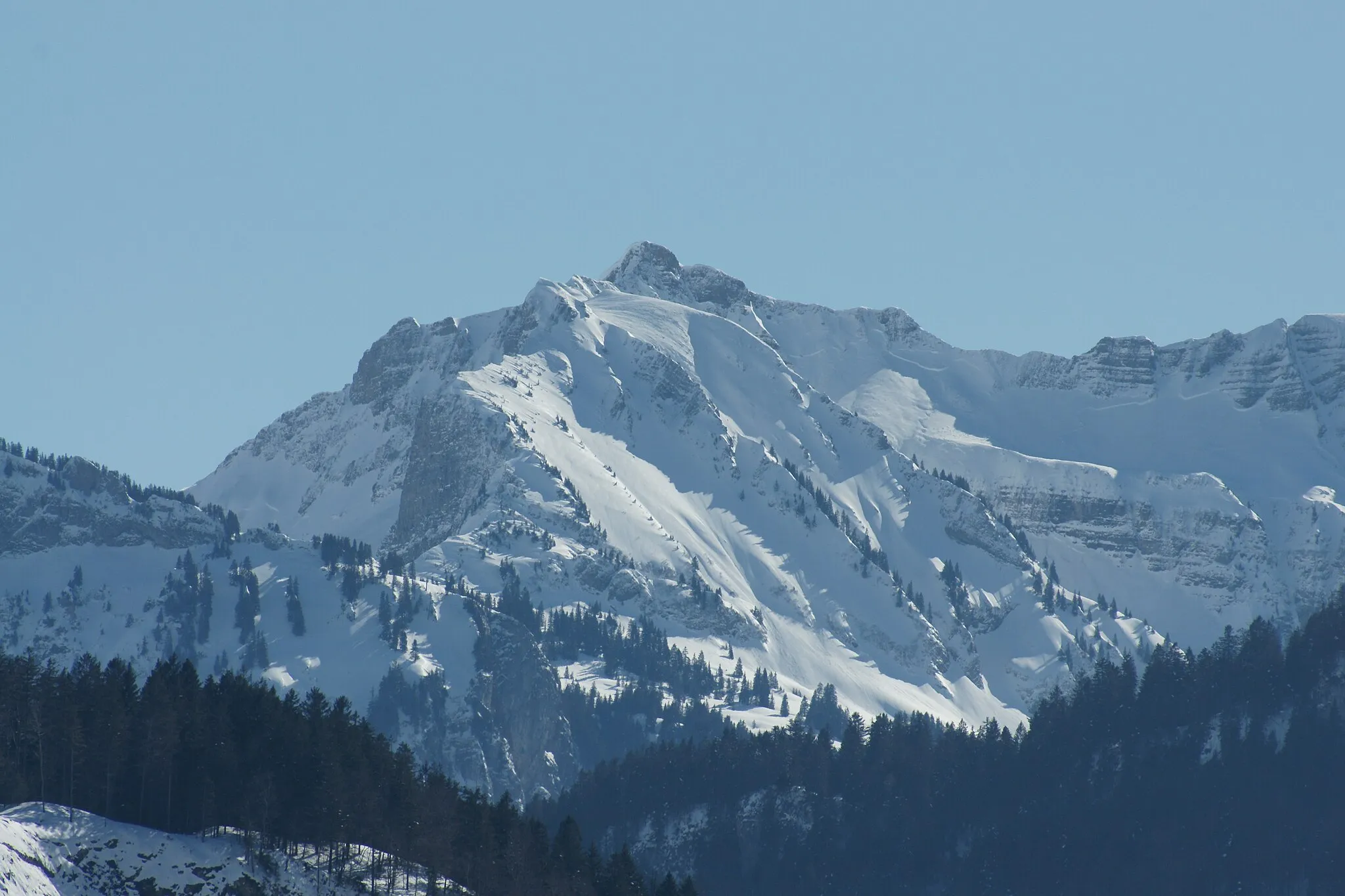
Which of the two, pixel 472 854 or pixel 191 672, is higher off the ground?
pixel 191 672

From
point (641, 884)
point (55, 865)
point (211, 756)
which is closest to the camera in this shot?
point (55, 865)

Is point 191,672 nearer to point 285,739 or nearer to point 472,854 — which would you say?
point 285,739

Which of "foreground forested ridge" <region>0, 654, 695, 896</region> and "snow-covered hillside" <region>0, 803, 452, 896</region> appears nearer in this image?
"snow-covered hillside" <region>0, 803, 452, 896</region>

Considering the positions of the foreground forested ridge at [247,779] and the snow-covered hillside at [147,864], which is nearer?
the snow-covered hillside at [147,864]

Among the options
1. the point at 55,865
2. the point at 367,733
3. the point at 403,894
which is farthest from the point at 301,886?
the point at 367,733

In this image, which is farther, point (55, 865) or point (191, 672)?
point (191, 672)
